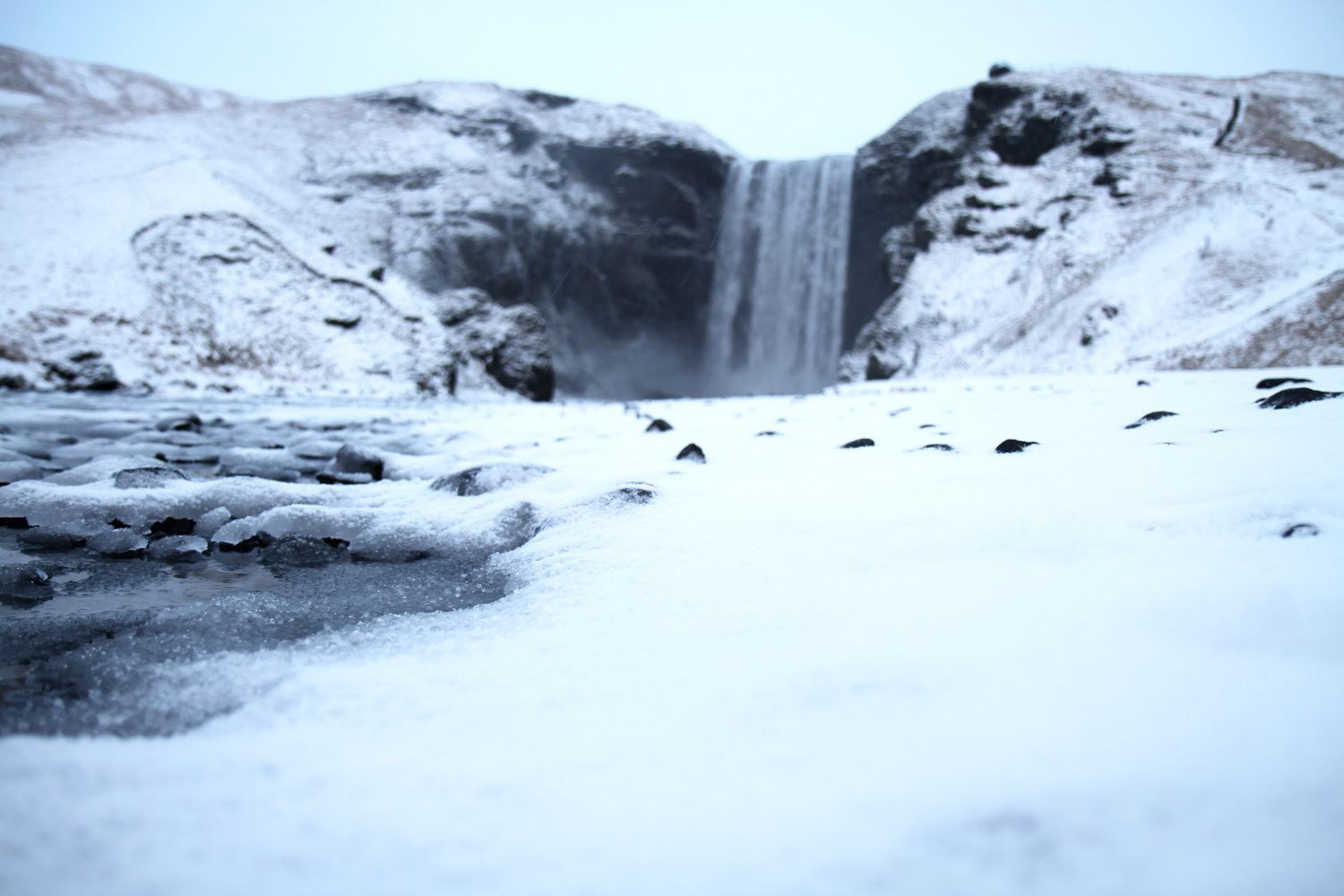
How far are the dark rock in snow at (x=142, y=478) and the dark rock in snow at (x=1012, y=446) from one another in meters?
3.30

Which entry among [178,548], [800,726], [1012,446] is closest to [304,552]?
[178,548]

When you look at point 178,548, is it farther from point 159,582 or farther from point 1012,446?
point 1012,446

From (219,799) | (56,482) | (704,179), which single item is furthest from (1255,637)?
(704,179)

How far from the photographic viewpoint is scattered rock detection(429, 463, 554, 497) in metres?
2.97

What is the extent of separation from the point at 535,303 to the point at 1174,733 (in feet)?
93.3

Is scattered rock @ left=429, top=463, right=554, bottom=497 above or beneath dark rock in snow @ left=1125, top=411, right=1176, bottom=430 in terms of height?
beneath

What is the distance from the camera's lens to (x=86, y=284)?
49.2 feet

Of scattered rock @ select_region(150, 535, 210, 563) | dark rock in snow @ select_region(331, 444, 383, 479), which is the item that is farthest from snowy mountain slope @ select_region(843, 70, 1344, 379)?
scattered rock @ select_region(150, 535, 210, 563)

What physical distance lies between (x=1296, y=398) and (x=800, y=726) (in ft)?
10.00

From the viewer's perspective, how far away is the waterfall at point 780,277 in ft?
88.5

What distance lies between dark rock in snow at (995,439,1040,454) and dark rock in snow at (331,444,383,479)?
2.92m

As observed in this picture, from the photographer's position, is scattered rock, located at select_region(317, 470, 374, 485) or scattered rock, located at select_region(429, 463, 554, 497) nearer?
scattered rock, located at select_region(429, 463, 554, 497)

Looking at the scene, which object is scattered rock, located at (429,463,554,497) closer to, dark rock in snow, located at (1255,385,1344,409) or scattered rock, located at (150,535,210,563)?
scattered rock, located at (150,535,210,563)

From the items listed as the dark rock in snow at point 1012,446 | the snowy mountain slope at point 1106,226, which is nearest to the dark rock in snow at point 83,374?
the dark rock in snow at point 1012,446
